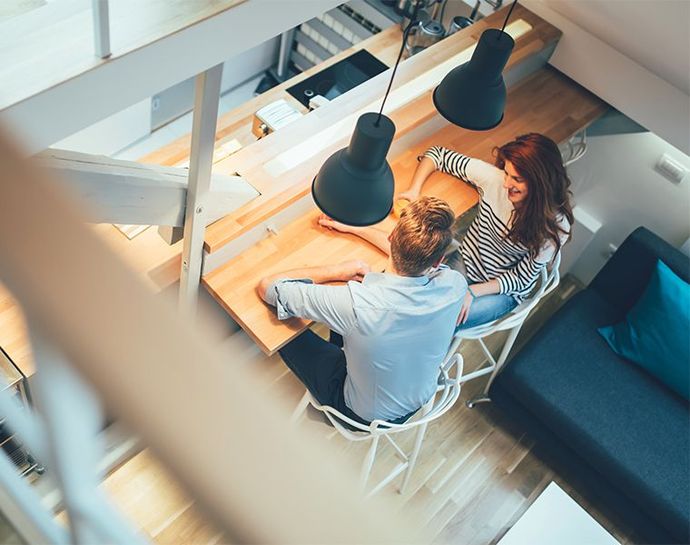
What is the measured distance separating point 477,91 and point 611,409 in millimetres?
1723

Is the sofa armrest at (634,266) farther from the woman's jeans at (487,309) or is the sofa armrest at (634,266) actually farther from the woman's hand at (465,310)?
the woman's hand at (465,310)

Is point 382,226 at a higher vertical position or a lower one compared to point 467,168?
lower

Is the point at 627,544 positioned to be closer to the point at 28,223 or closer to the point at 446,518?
the point at 446,518

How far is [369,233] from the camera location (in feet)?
9.51

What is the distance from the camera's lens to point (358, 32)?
479 centimetres

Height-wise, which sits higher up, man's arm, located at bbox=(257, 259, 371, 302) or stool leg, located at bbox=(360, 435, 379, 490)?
man's arm, located at bbox=(257, 259, 371, 302)

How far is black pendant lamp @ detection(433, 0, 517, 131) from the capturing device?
2.38 metres

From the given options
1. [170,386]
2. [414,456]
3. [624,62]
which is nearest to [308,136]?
[414,456]

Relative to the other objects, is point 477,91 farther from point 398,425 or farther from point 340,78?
point 340,78

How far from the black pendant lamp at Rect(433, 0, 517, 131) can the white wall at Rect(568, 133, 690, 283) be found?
5.78 ft

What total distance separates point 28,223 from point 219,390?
119mm

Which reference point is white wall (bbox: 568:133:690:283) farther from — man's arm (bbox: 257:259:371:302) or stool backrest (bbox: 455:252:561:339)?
man's arm (bbox: 257:259:371:302)

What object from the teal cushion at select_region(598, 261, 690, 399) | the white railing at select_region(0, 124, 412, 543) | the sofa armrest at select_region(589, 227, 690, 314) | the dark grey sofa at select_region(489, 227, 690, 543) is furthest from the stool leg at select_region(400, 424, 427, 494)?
the white railing at select_region(0, 124, 412, 543)

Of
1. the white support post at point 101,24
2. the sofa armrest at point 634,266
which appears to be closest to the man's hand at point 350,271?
the white support post at point 101,24
